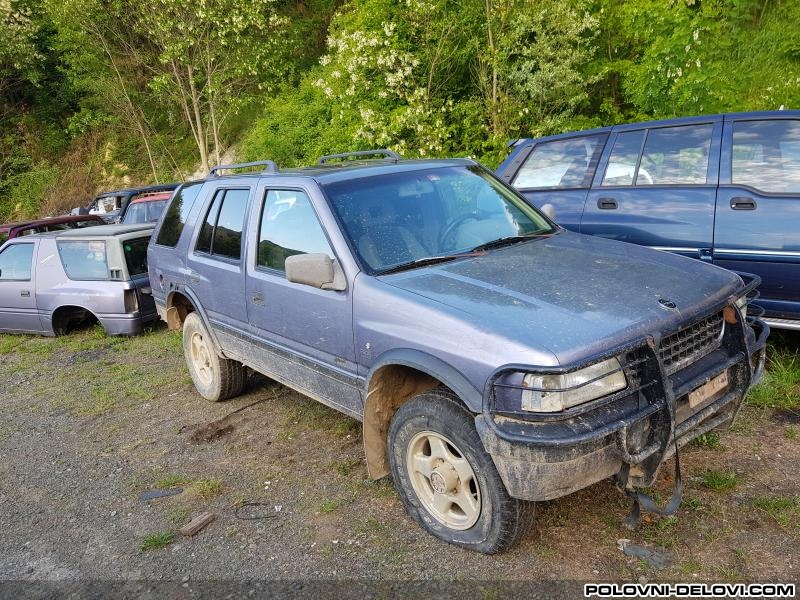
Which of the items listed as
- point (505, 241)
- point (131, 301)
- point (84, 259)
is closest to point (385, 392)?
point (505, 241)

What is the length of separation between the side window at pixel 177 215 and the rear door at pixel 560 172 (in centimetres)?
298

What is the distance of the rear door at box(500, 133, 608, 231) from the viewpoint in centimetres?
572

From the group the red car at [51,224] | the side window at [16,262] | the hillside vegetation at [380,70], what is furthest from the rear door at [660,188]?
the red car at [51,224]

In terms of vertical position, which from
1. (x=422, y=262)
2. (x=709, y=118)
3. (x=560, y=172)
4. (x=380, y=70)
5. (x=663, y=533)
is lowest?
(x=663, y=533)

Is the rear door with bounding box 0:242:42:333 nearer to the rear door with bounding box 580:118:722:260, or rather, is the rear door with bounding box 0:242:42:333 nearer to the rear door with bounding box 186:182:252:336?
the rear door with bounding box 186:182:252:336

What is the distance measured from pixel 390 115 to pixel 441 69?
58.4 inches

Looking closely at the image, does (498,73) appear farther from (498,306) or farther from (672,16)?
(498,306)

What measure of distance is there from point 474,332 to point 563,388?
45 centimetres

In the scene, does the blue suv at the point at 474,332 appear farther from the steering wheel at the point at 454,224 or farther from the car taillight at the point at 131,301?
the car taillight at the point at 131,301

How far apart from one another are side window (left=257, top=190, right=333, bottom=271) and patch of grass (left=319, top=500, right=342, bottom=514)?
1.43 meters

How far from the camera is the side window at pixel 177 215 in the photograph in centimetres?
547

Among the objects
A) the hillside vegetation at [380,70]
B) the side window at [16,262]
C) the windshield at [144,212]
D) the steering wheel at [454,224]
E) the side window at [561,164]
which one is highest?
the hillside vegetation at [380,70]

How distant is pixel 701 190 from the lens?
4.96 m

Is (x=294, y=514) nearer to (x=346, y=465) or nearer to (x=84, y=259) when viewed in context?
(x=346, y=465)
